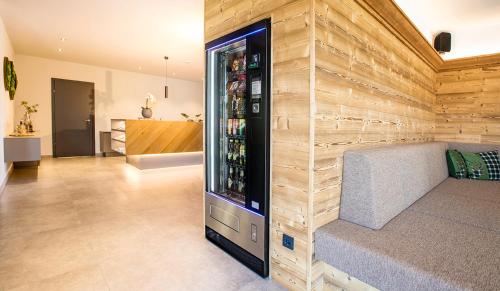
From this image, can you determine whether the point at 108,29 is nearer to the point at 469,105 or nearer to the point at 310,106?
the point at 310,106

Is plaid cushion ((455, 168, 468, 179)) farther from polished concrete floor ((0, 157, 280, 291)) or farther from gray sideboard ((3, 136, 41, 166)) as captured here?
gray sideboard ((3, 136, 41, 166))

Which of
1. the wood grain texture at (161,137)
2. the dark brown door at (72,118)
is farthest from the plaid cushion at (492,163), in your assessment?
the dark brown door at (72,118)

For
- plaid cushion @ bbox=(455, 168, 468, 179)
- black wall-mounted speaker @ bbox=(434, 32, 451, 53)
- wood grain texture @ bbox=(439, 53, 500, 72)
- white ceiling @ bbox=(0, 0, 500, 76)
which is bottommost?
plaid cushion @ bbox=(455, 168, 468, 179)

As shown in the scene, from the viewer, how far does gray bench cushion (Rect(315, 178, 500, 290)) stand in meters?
1.14

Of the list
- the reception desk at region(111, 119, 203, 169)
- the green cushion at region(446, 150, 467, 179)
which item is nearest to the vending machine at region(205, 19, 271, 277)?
the green cushion at region(446, 150, 467, 179)

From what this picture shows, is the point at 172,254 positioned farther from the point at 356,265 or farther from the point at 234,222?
the point at 356,265

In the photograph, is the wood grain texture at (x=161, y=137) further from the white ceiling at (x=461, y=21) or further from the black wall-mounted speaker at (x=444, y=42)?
the black wall-mounted speaker at (x=444, y=42)

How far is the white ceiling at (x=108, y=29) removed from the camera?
12.5 feet

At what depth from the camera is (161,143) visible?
239 inches

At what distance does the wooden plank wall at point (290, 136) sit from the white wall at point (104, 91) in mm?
7783

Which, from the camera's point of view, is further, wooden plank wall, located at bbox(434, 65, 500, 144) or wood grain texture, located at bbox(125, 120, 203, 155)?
wood grain texture, located at bbox(125, 120, 203, 155)

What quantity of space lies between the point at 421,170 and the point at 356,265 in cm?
146

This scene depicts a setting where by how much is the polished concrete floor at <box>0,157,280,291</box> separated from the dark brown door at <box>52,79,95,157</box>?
145 inches

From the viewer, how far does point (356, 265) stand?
1.38 m
